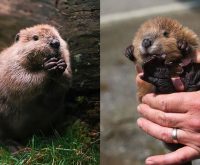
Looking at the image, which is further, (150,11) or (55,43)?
(150,11)

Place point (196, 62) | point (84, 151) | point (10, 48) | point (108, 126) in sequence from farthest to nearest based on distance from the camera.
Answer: point (108, 126) < point (10, 48) < point (84, 151) < point (196, 62)

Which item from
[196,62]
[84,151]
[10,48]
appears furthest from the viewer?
[10,48]

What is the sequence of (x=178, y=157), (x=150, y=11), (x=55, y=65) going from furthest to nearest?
1. (x=150, y=11)
2. (x=55, y=65)
3. (x=178, y=157)

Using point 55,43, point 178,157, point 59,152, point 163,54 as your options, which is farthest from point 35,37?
point 178,157

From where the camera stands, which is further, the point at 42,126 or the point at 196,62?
the point at 42,126

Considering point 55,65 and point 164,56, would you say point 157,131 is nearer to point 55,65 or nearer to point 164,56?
point 164,56

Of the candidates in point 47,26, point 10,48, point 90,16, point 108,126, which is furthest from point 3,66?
point 108,126

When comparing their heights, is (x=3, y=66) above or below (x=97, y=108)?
above

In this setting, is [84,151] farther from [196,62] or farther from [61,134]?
[196,62]
